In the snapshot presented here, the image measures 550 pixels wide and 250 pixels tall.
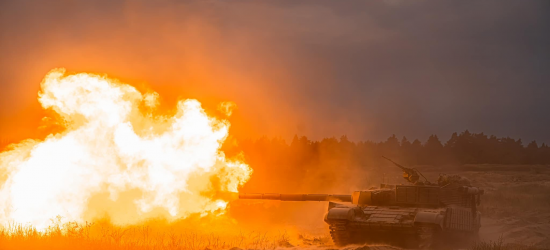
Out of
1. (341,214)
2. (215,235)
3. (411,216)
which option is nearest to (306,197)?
(215,235)

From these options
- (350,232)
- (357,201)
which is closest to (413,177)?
(357,201)

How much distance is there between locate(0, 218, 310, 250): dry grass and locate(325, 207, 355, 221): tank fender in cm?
184

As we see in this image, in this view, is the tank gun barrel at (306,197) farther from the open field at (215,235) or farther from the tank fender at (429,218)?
the tank fender at (429,218)

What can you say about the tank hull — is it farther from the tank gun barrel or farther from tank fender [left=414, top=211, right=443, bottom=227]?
the tank gun barrel

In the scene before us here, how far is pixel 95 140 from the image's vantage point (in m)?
23.1

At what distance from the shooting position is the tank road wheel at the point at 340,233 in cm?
1994

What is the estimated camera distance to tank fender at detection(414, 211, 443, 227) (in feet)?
60.4

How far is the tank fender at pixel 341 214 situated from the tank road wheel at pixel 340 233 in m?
0.26

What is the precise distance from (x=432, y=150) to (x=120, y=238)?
53556mm

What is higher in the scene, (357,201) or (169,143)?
(169,143)

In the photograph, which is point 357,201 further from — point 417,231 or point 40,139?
point 40,139

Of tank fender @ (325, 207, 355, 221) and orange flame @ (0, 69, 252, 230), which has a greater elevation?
orange flame @ (0, 69, 252, 230)

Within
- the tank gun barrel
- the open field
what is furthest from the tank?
the tank gun barrel

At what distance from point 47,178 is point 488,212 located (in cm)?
2080
